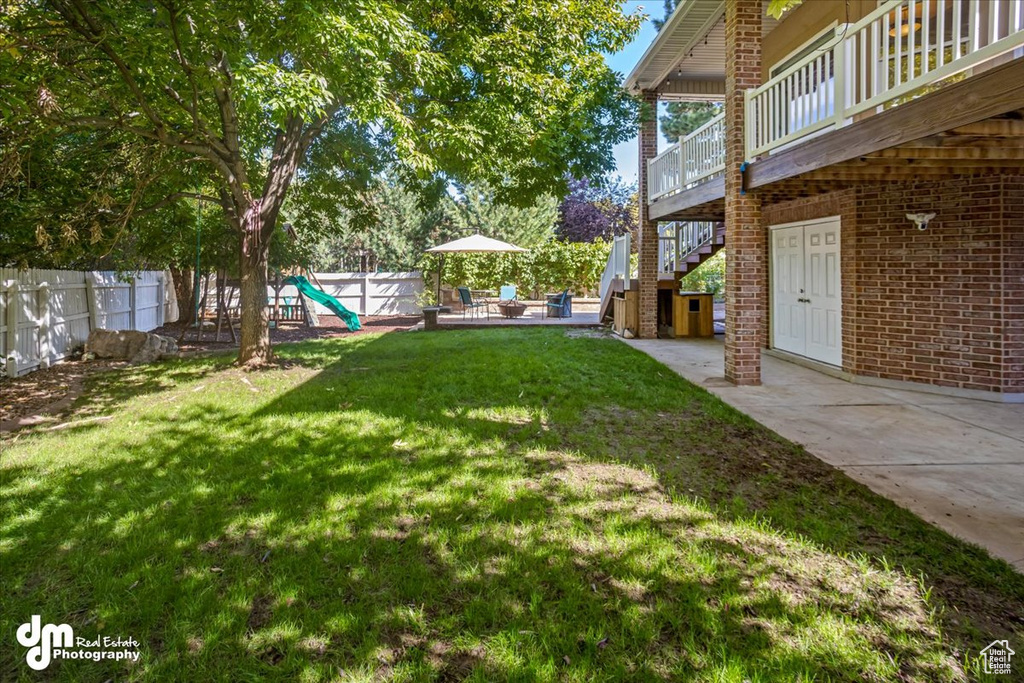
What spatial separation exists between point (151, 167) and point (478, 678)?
8540 millimetres

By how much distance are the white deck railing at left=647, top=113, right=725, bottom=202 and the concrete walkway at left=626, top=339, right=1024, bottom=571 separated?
11.7 feet

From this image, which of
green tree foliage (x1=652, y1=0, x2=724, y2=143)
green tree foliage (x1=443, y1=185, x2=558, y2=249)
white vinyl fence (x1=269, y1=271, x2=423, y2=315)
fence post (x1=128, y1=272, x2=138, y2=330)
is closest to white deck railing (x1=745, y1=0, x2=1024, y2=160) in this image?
fence post (x1=128, y1=272, x2=138, y2=330)

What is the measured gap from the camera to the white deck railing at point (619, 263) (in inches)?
544

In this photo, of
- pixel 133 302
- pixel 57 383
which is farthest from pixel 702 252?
pixel 133 302

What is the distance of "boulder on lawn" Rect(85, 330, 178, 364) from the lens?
35.0 ft

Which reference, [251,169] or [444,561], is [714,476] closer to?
[444,561]

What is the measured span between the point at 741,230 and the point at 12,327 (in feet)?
32.9

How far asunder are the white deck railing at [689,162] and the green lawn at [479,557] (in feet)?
18.2

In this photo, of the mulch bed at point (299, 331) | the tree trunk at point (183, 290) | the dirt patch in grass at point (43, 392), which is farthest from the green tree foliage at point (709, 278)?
the dirt patch in grass at point (43, 392)

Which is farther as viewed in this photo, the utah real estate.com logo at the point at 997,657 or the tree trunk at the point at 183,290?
the tree trunk at the point at 183,290

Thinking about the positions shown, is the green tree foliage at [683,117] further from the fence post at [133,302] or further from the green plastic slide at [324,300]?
the fence post at [133,302]

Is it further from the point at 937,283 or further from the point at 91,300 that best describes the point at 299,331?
the point at 937,283

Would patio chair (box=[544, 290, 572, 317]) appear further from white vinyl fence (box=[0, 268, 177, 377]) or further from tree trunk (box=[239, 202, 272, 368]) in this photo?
white vinyl fence (box=[0, 268, 177, 377])

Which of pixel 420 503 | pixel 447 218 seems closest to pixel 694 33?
pixel 420 503
